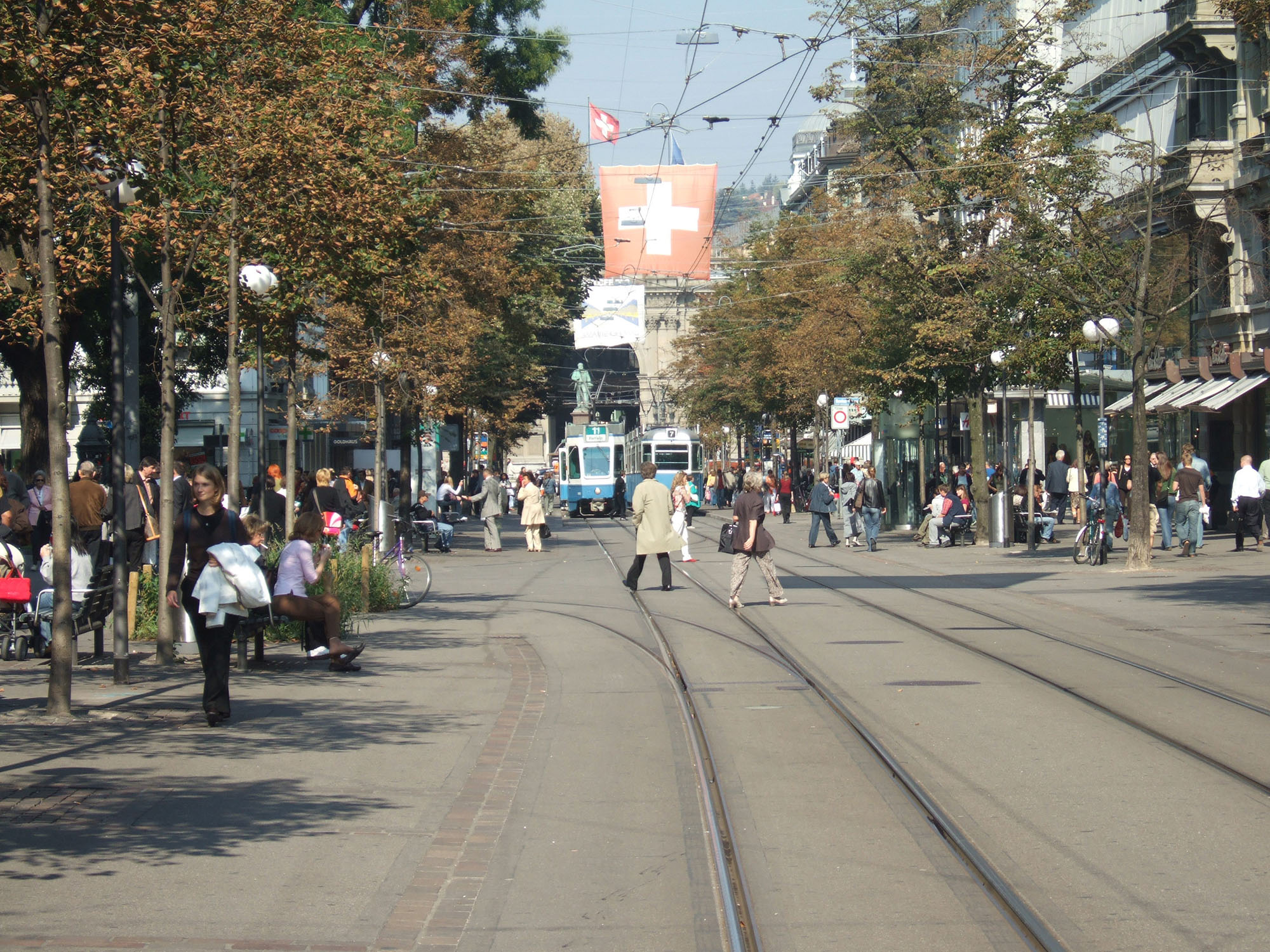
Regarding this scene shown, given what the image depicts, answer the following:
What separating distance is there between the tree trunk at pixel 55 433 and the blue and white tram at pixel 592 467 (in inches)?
1948

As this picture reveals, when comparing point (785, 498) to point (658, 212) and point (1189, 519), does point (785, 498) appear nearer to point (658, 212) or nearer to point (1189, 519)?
point (658, 212)

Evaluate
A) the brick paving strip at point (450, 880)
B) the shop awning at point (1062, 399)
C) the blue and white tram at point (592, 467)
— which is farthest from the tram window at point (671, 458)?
the brick paving strip at point (450, 880)

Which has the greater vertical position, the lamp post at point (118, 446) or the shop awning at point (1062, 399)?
the shop awning at point (1062, 399)

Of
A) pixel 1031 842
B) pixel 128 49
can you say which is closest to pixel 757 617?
pixel 128 49

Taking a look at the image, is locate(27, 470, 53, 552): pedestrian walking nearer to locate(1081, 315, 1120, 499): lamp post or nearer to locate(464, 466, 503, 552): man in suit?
locate(464, 466, 503, 552): man in suit

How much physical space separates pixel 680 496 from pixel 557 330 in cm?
3777

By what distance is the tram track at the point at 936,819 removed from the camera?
17.8 ft

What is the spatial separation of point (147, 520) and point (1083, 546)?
51.0 ft

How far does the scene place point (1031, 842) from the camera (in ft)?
21.9

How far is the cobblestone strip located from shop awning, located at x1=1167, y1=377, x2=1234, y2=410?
74.3 ft

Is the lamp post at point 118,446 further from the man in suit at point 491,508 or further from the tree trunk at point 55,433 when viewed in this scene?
the man in suit at point 491,508

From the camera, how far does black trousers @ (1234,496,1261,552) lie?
84.2 ft

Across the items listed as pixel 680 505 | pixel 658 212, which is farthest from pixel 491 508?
pixel 658 212

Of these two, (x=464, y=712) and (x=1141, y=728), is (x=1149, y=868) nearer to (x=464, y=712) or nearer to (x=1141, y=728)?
(x=1141, y=728)
